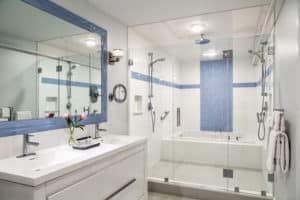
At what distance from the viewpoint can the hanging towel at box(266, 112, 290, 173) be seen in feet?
5.42

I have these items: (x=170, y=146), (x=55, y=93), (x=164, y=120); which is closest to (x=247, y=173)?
(x=170, y=146)

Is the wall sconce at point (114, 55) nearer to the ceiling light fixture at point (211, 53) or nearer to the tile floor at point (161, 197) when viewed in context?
the tile floor at point (161, 197)

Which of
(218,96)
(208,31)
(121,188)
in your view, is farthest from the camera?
Answer: (218,96)

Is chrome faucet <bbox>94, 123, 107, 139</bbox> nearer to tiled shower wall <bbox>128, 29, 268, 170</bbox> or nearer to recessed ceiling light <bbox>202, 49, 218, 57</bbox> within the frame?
tiled shower wall <bbox>128, 29, 268, 170</bbox>

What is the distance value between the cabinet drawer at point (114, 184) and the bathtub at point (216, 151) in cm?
Result: 180

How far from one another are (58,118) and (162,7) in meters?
1.82

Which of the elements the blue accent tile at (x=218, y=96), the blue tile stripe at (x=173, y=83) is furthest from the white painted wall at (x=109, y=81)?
the blue accent tile at (x=218, y=96)

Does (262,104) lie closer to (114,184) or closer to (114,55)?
(114,55)

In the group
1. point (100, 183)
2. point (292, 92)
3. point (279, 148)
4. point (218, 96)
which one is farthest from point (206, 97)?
point (100, 183)

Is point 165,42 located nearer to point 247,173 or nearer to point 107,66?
point 107,66

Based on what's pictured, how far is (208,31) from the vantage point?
133 inches

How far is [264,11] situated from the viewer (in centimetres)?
262

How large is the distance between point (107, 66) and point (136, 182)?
5.01ft

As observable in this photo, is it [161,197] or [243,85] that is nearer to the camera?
[161,197]
